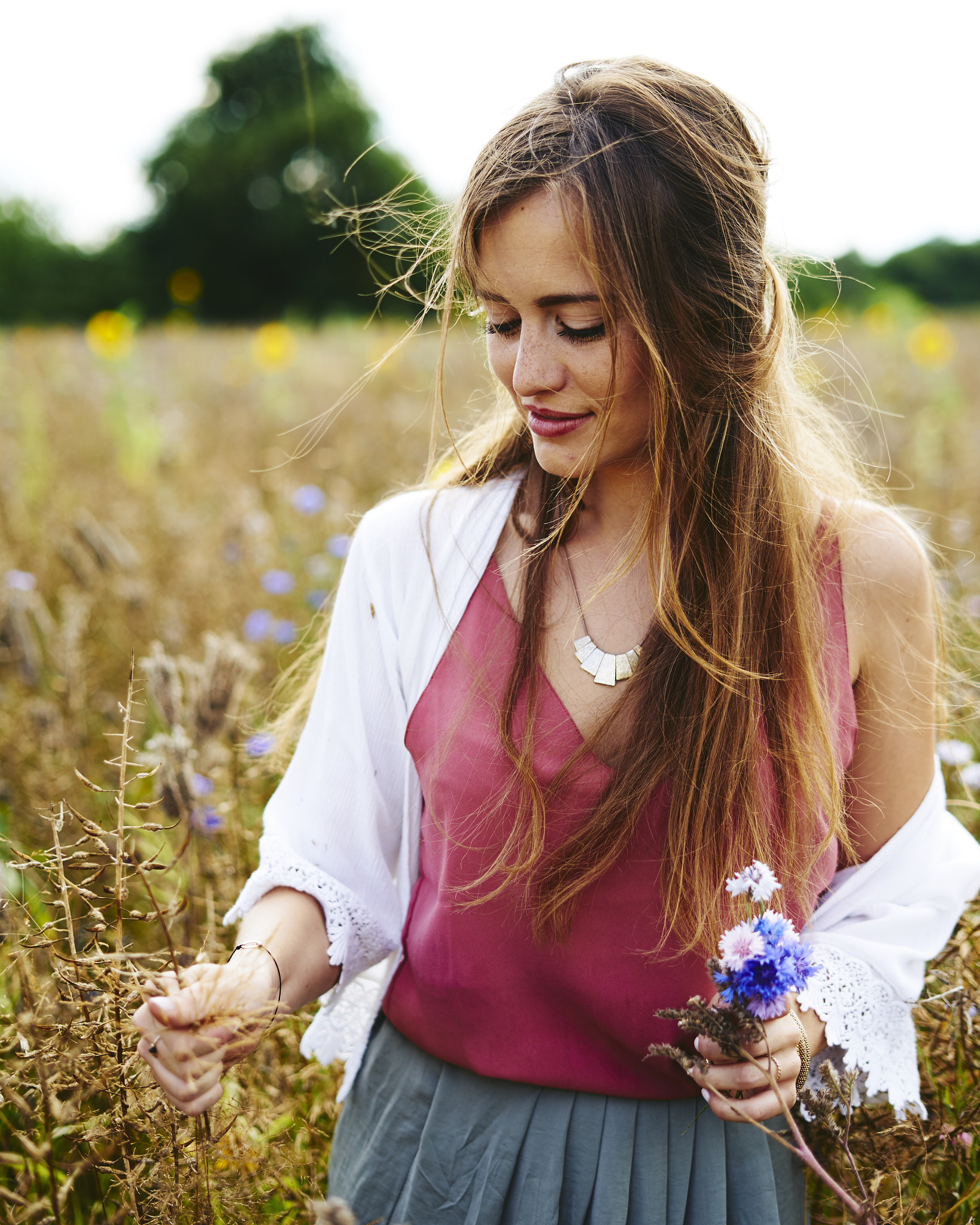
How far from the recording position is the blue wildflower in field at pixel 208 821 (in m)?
1.54

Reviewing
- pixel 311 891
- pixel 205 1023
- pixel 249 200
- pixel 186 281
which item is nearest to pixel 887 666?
pixel 311 891

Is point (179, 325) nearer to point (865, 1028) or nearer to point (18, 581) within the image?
point (18, 581)

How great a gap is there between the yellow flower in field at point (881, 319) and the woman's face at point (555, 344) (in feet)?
24.9

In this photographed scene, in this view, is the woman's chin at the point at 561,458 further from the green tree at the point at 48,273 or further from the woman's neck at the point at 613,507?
the green tree at the point at 48,273

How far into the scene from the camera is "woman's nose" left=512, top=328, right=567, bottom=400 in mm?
976

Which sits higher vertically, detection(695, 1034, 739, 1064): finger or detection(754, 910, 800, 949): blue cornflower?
detection(754, 910, 800, 949): blue cornflower

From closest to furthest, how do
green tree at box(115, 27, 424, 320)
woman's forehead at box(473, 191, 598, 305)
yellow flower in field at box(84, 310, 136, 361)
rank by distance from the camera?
woman's forehead at box(473, 191, 598, 305) → yellow flower in field at box(84, 310, 136, 361) → green tree at box(115, 27, 424, 320)

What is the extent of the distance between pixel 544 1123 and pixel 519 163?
109cm

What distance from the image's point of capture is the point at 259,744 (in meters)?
1.67

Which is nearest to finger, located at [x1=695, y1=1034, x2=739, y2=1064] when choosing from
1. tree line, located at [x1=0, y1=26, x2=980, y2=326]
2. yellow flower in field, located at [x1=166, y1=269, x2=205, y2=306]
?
yellow flower in field, located at [x1=166, y1=269, x2=205, y2=306]

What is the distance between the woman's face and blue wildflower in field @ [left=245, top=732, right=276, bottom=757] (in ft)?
2.83

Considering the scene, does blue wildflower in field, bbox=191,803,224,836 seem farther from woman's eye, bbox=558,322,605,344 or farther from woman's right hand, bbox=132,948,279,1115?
woman's eye, bbox=558,322,605,344

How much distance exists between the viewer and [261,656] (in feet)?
7.95

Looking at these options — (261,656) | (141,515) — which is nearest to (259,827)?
(261,656)
